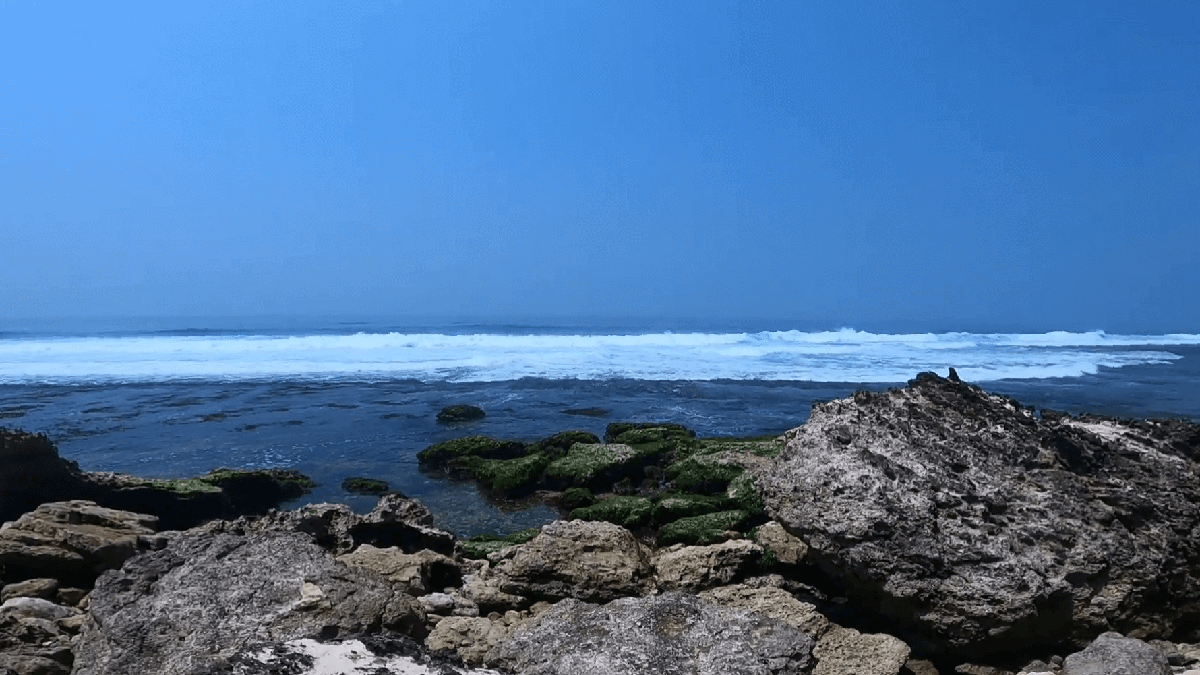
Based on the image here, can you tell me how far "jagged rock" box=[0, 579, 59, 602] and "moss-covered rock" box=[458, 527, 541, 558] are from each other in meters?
4.17

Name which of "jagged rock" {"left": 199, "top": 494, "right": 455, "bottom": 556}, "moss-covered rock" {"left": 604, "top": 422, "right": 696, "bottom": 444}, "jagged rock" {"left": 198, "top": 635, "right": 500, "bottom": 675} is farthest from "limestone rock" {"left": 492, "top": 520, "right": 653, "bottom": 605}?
"moss-covered rock" {"left": 604, "top": 422, "right": 696, "bottom": 444}

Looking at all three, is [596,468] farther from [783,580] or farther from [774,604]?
[774,604]

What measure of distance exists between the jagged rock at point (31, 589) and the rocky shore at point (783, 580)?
1.1 inches

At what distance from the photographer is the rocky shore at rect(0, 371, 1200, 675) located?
187 inches

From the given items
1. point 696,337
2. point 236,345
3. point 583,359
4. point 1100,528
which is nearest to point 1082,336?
point 696,337

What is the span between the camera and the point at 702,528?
371 inches

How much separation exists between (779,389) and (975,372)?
16907mm

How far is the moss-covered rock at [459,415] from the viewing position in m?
22.1

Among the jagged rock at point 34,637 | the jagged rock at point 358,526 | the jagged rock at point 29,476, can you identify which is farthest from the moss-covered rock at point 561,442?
the jagged rock at point 34,637

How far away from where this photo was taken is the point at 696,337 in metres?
69.4

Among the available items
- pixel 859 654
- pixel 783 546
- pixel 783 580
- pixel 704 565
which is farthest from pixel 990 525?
pixel 704 565

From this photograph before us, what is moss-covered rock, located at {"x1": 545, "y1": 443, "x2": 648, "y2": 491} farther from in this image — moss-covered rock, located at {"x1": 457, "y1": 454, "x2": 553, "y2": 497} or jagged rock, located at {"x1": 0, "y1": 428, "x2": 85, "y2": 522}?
jagged rock, located at {"x1": 0, "y1": 428, "x2": 85, "y2": 522}

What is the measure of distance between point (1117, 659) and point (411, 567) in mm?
5818

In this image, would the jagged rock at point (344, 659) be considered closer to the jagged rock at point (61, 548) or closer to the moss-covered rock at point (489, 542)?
the jagged rock at point (61, 548)
